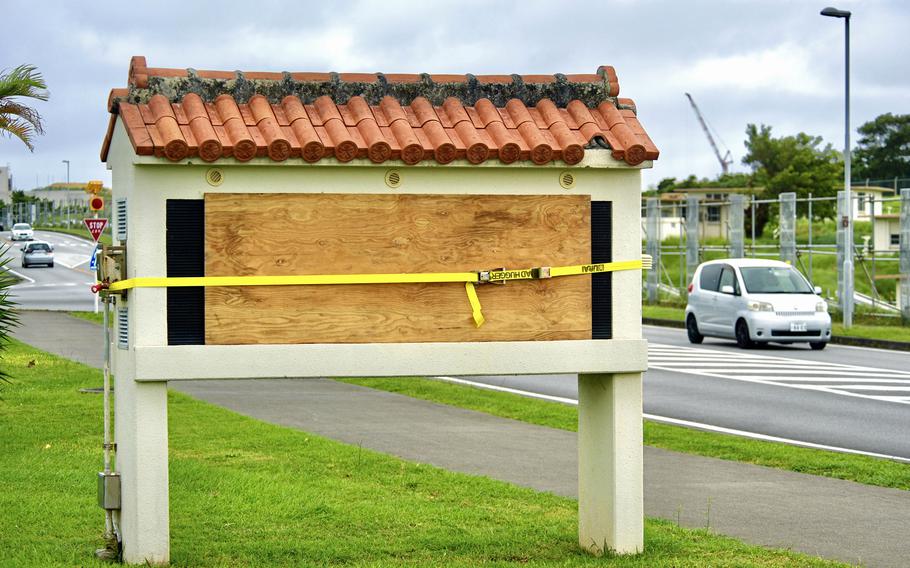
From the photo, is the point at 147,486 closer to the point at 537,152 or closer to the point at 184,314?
the point at 184,314

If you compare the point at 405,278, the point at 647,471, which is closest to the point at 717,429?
the point at 647,471

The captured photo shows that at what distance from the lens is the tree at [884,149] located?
101 m

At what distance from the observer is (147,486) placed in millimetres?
7008

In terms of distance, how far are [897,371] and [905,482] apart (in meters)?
11.8

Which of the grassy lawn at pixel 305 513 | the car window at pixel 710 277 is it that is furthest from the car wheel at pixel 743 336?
the grassy lawn at pixel 305 513

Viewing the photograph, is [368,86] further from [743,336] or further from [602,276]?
[743,336]

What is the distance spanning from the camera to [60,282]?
203 feet

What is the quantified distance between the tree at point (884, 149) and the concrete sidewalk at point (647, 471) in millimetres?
89522

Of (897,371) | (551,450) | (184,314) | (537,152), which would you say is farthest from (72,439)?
(897,371)

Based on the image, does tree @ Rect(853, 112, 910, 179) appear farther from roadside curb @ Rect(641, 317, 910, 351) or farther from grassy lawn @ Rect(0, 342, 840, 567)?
grassy lawn @ Rect(0, 342, 840, 567)

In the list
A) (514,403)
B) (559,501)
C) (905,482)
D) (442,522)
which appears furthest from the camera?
(514,403)

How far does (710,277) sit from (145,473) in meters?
22.5

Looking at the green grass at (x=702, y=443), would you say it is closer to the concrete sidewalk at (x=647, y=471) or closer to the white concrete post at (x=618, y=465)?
the concrete sidewalk at (x=647, y=471)

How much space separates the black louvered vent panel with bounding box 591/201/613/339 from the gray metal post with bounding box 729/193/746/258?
33.3m
